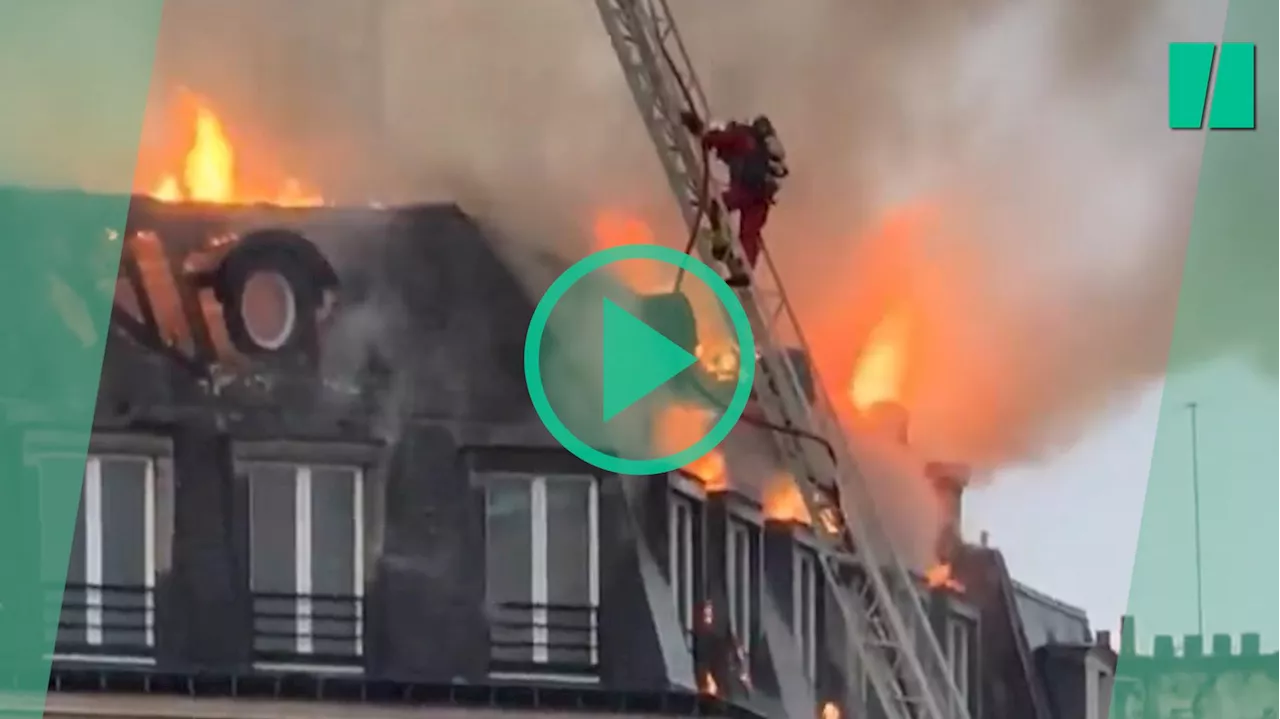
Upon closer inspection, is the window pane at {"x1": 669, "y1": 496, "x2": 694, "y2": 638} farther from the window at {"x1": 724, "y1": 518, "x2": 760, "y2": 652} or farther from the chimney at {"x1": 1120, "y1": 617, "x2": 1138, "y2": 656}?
the chimney at {"x1": 1120, "y1": 617, "x2": 1138, "y2": 656}

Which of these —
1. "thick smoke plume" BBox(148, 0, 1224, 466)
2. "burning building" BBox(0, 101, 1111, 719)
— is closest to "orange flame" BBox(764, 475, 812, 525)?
"burning building" BBox(0, 101, 1111, 719)

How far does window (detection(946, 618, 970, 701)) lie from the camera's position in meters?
1.14

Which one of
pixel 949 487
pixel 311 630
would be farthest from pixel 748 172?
pixel 311 630

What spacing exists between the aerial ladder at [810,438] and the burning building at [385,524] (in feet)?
0.05

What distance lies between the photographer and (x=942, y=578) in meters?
1.15

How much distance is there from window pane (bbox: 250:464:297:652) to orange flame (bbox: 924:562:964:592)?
533 mm

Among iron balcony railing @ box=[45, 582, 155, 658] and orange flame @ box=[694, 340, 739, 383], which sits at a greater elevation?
orange flame @ box=[694, 340, 739, 383]

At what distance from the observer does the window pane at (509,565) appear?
1116 mm

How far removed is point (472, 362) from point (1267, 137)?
73 cm

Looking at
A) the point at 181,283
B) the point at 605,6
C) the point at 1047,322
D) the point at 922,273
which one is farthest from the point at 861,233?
the point at 181,283

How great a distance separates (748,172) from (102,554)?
24.8 inches

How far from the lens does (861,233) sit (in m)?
1.16

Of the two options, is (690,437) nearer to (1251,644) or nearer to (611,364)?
(611,364)

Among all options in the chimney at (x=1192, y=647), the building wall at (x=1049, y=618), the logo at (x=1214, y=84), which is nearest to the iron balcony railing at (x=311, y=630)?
the building wall at (x=1049, y=618)
